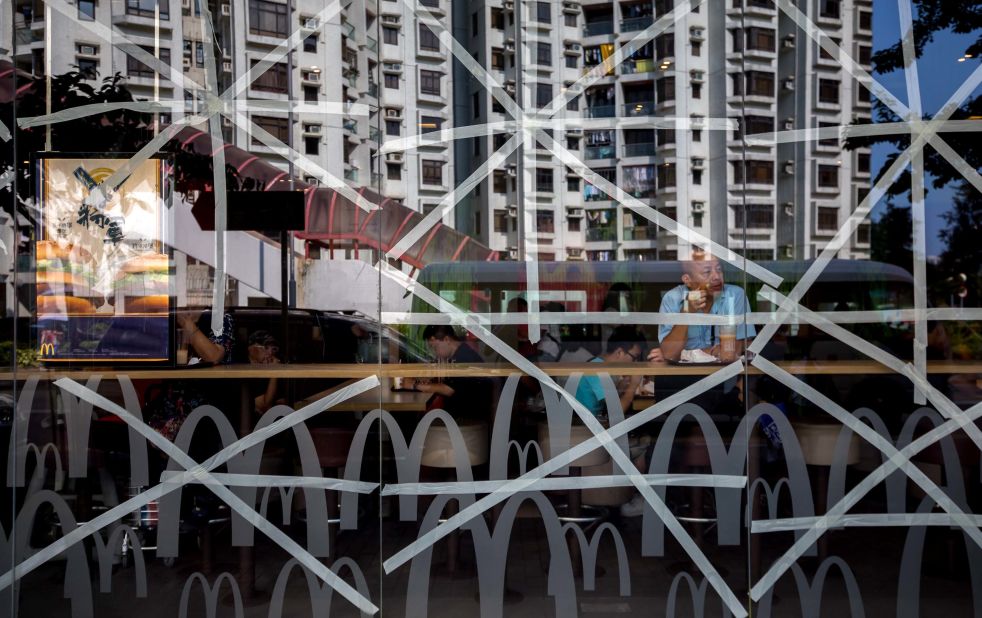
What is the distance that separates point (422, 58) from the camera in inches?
124

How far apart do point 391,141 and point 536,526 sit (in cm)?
197

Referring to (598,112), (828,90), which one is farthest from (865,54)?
(598,112)

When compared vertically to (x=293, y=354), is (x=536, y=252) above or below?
above

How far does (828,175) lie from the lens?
10.5 feet

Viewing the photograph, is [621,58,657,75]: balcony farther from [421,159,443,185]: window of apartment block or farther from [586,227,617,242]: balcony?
[421,159,443,185]: window of apartment block

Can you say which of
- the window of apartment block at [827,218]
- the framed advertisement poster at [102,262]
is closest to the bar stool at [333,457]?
the framed advertisement poster at [102,262]

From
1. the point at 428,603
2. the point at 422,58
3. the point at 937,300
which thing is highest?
the point at 422,58

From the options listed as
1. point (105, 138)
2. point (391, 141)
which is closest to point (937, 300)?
point (391, 141)

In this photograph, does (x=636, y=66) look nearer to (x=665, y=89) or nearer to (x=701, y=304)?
(x=665, y=89)

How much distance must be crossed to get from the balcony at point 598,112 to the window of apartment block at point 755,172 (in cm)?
66

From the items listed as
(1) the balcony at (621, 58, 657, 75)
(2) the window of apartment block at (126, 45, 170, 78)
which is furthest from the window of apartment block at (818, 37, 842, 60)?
(2) the window of apartment block at (126, 45, 170, 78)

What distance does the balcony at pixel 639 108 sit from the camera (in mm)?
3166

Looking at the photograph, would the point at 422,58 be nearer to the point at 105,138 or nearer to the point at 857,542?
the point at 105,138

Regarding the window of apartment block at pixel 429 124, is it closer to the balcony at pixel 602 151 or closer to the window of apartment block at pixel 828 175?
the balcony at pixel 602 151
